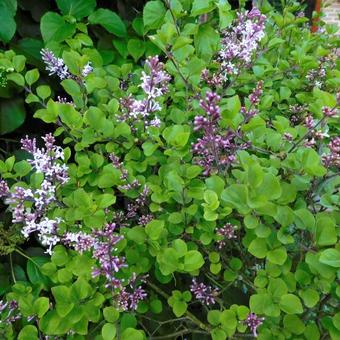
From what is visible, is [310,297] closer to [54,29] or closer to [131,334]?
[131,334]

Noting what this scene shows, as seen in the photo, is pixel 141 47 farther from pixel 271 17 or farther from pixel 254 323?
pixel 254 323

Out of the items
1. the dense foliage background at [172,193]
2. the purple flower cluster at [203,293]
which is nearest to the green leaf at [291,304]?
the dense foliage background at [172,193]

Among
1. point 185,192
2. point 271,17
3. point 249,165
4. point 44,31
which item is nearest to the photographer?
point 249,165

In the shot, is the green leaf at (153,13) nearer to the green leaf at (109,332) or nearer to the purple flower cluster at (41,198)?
the purple flower cluster at (41,198)

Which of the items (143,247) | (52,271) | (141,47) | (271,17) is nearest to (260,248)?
(143,247)

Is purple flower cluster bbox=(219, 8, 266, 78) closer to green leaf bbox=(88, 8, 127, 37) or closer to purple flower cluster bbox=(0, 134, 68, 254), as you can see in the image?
green leaf bbox=(88, 8, 127, 37)

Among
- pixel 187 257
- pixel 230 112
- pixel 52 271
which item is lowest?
pixel 52 271
